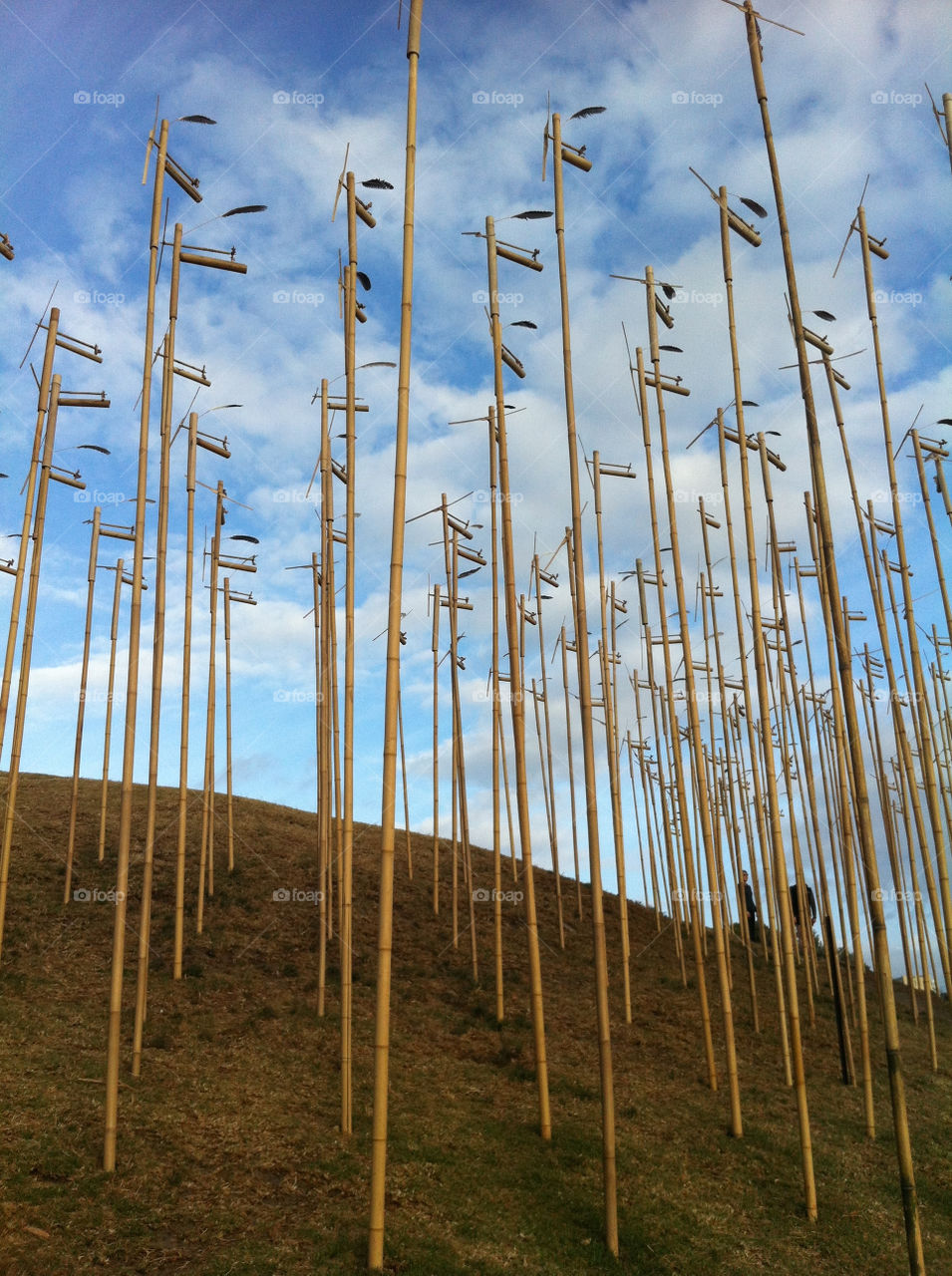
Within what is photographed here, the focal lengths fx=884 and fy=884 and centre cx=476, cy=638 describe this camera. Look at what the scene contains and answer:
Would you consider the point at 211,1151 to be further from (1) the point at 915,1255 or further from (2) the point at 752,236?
(2) the point at 752,236

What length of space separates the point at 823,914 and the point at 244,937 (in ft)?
44.6

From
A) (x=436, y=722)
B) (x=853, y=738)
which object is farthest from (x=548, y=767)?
(x=853, y=738)

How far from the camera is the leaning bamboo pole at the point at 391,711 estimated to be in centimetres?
834

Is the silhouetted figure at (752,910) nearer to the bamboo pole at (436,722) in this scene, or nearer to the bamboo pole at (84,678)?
the bamboo pole at (436,722)

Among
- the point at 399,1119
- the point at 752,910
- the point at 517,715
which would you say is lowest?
the point at 399,1119

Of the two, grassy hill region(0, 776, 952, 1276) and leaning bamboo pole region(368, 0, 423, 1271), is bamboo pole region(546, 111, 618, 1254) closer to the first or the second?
grassy hill region(0, 776, 952, 1276)

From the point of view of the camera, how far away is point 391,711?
29.5ft

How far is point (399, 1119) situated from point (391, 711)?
298 inches

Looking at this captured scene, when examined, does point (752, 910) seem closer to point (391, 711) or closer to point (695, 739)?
point (695, 739)

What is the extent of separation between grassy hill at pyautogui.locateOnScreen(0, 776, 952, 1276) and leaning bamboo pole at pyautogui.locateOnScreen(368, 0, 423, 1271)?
1682 millimetres

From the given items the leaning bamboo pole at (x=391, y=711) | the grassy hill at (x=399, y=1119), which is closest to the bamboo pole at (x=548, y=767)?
the grassy hill at (x=399, y=1119)

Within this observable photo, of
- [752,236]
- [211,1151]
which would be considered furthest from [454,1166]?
[752,236]

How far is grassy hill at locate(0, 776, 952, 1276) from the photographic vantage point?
32.5 ft

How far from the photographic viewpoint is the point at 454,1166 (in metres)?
11.7
